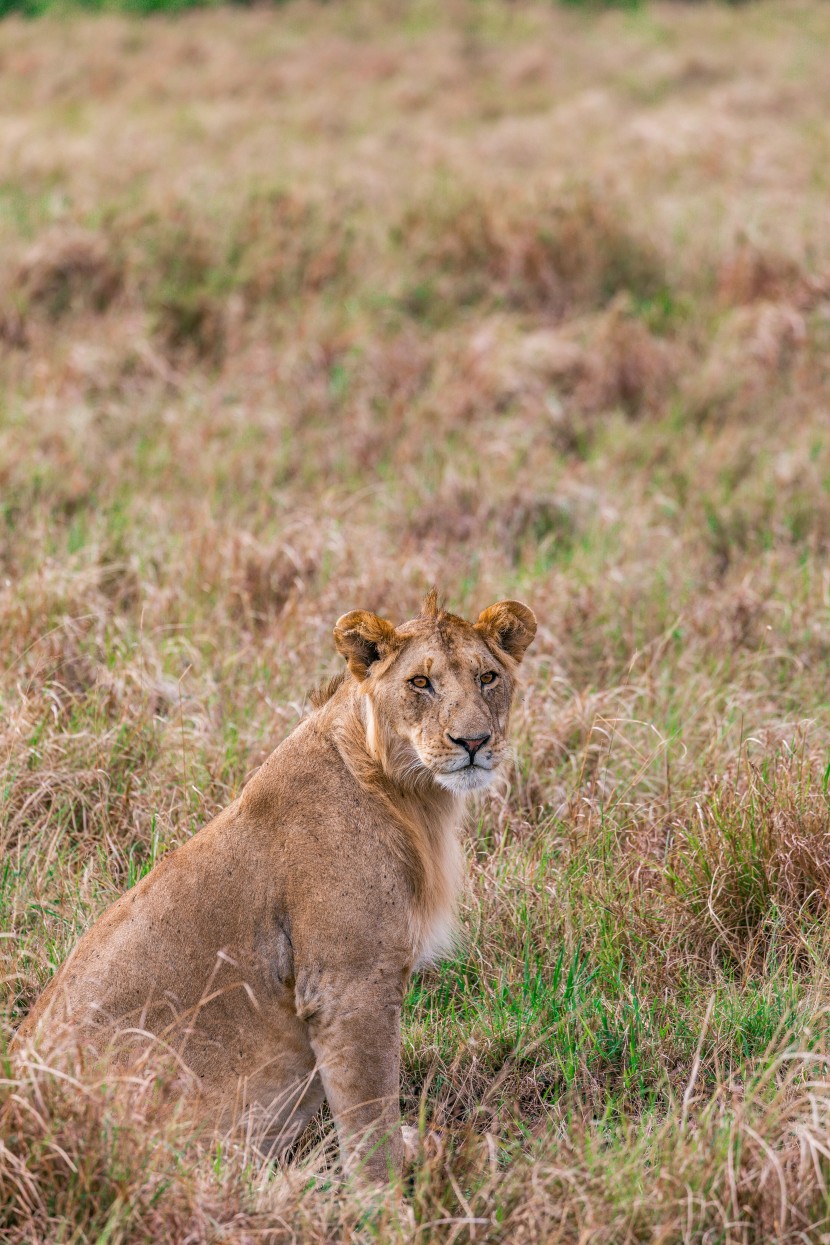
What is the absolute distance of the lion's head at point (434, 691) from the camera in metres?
3.39

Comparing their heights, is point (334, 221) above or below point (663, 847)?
above

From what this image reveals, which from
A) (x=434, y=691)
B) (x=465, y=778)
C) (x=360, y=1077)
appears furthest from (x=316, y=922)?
(x=434, y=691)

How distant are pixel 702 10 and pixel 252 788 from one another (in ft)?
79.1

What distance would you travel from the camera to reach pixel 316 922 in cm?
337

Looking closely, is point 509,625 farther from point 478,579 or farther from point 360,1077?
point 478,579

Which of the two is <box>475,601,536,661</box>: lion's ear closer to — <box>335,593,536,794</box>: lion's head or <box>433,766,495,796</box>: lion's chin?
<box>335,593,536,794</box>: lion's head

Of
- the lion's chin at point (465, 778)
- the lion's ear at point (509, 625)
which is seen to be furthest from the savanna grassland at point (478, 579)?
the lion's ear at point (509, 625)

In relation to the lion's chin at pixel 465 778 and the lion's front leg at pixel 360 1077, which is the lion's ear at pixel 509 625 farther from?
the lion's front leg at pixel 360 1077

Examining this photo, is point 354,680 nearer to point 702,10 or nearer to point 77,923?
point 77,923

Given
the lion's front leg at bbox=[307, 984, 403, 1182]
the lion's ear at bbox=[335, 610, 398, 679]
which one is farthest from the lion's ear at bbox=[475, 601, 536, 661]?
the lion's front leg at bbox=[307, 984, 403, 1182]

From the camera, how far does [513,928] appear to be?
4.42 meters

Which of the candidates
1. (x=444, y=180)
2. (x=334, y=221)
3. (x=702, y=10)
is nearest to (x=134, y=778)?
(x=334, y=221)

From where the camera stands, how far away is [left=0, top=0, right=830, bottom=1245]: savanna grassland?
3232 mm

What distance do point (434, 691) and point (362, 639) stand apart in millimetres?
244
